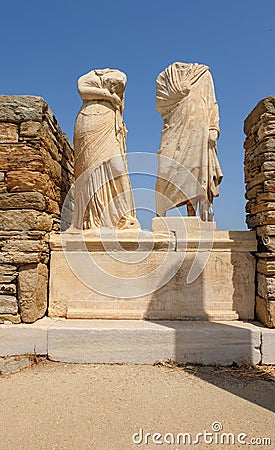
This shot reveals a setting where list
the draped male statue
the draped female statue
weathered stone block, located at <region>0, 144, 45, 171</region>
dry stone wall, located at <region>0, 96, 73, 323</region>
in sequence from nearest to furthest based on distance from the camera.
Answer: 1. dry stone wall, located at <region>0, 96, 73, 323</region>
2. weathered stone block, located at <region>0, 144, 45, 171</region>
3. the draped male statue
4. the draped female statue

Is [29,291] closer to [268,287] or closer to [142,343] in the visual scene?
[142,343]

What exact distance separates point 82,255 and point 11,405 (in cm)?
167

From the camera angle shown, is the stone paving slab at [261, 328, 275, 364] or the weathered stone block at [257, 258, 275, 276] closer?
the stone paving slab at [261, 328, 275, 364]

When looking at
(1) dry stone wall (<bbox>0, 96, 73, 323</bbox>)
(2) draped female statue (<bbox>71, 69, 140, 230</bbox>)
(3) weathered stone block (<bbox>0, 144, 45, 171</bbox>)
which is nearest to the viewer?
(1) dry stone wall (<bbox>0, 96, 73, 323</bbox>)

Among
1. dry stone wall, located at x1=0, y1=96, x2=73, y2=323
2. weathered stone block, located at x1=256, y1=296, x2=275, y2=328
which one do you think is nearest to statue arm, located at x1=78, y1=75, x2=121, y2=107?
dry stone wall, located at x1=0, y1=96, x2=73, y2=323

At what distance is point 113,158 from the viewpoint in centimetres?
430

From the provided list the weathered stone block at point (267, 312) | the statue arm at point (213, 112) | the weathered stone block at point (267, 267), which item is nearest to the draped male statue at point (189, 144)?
the statue arm at point (213, 112)

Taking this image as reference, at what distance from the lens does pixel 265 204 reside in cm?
368

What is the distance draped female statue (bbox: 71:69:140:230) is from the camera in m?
4.27

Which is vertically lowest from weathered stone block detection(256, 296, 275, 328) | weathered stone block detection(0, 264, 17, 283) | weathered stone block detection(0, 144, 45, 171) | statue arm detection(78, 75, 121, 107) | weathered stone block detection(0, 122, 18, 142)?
weathered stone block detection(256, 296, 275, 328)

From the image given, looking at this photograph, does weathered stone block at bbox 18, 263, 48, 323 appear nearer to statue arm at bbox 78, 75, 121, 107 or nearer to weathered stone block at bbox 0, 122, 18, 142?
weathered stone block at bbox 0, 122, 18, 142

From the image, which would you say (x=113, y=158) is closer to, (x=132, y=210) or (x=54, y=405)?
(x=132, y=210)

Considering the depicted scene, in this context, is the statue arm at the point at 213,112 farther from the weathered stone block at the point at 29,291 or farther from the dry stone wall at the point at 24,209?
the weathered stone block at the point at 29,291

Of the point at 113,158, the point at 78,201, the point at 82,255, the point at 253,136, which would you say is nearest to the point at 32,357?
the point at 82,255
